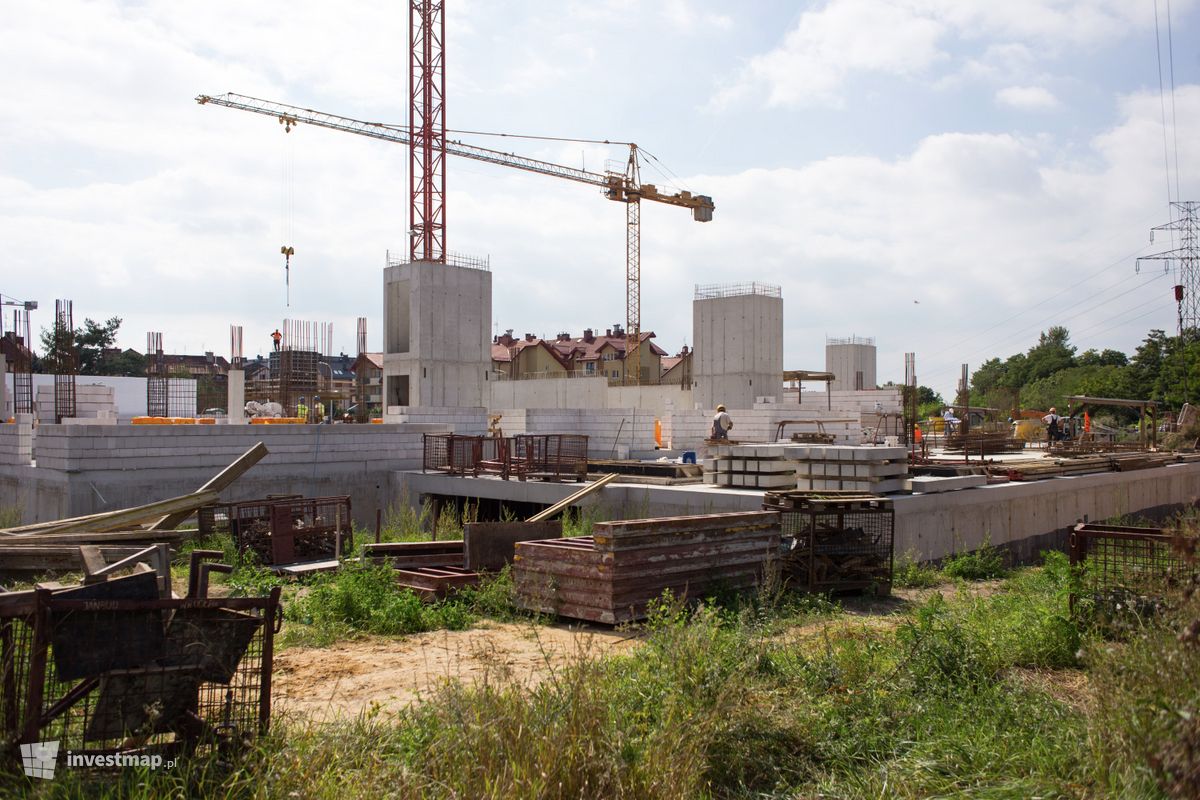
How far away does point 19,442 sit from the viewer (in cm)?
1709

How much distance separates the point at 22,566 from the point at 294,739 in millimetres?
5821

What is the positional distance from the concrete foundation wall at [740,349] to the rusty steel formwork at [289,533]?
27971mm

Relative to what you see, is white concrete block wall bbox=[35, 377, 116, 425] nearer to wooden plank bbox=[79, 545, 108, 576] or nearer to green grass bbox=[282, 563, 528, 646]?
green grass bbox=[282, 563, 528, 646]

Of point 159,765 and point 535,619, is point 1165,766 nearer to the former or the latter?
point 159,765

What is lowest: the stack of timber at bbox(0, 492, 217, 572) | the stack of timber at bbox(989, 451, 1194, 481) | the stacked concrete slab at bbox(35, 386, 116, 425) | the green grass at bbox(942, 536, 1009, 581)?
the green grass at bbox(942, 536, 1009, 581)

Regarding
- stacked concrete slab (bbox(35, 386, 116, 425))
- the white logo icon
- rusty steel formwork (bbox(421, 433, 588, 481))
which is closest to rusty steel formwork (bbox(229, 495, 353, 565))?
rusty steel formwork (bbox(421, 433, 588, 481))

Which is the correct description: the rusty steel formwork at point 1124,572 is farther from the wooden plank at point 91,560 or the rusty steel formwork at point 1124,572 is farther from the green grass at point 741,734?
the wooden plank at point 91,560

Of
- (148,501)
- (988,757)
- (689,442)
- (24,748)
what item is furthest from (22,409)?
(988,757)

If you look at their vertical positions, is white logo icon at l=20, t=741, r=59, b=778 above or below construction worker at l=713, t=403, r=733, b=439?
below

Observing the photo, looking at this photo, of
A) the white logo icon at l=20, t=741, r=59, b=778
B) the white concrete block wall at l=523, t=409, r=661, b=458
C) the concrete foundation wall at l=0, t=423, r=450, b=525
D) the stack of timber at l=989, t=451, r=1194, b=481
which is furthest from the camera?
the white concrete block wall at l=523, t=409, r=661, b=458

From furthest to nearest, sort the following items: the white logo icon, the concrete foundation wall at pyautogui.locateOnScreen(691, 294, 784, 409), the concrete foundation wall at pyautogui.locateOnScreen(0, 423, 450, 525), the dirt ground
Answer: the concrete foundation wall at pyautogui.locateOnScreen(691, 294, 784, 409) → the concrete foundation wall at pyautogui.locateOnScreen(0, 423, 450, 525) → the dirt ground → the white logo icon

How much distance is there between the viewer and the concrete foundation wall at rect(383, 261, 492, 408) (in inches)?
1494

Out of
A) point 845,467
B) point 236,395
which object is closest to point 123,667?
point 845,467

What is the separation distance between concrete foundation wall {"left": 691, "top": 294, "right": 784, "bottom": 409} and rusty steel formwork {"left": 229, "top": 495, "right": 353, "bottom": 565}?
28.0 metres
